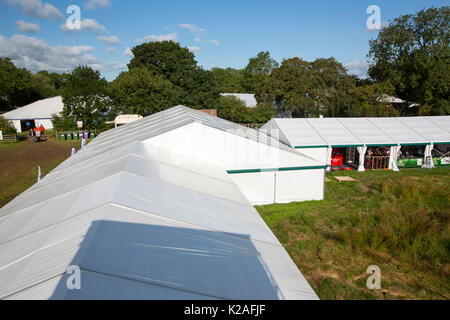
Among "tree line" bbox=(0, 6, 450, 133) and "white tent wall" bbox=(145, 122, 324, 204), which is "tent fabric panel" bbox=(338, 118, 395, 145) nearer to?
"white tent wall" bbox=(145, 122, 324, 204)

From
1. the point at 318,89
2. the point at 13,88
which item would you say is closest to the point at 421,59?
the point at 318,89

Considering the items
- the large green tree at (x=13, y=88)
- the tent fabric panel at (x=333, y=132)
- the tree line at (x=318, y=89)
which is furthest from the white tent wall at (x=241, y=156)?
the large green tree at (x=13, y=88)

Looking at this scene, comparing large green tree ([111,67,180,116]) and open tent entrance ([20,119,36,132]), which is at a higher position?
large green tree ([111,67,180,116])

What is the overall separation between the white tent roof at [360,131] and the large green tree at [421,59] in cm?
1071

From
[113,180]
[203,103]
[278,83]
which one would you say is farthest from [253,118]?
[113,180]

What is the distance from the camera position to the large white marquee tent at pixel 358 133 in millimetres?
14141

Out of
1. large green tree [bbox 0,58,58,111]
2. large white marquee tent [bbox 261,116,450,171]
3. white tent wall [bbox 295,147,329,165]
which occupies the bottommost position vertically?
white tent wall [bbox 295,147,329,165]

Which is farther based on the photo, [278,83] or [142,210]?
[278,83]

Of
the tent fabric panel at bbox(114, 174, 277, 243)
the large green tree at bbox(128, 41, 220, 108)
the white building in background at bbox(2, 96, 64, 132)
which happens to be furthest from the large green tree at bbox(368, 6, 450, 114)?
the white building in background at bbox(2, 96, 64, 132)

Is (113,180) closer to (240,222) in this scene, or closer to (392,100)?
(240,222)

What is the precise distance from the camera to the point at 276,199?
9.65 meters

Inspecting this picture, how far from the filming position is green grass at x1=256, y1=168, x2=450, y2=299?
207 inches
